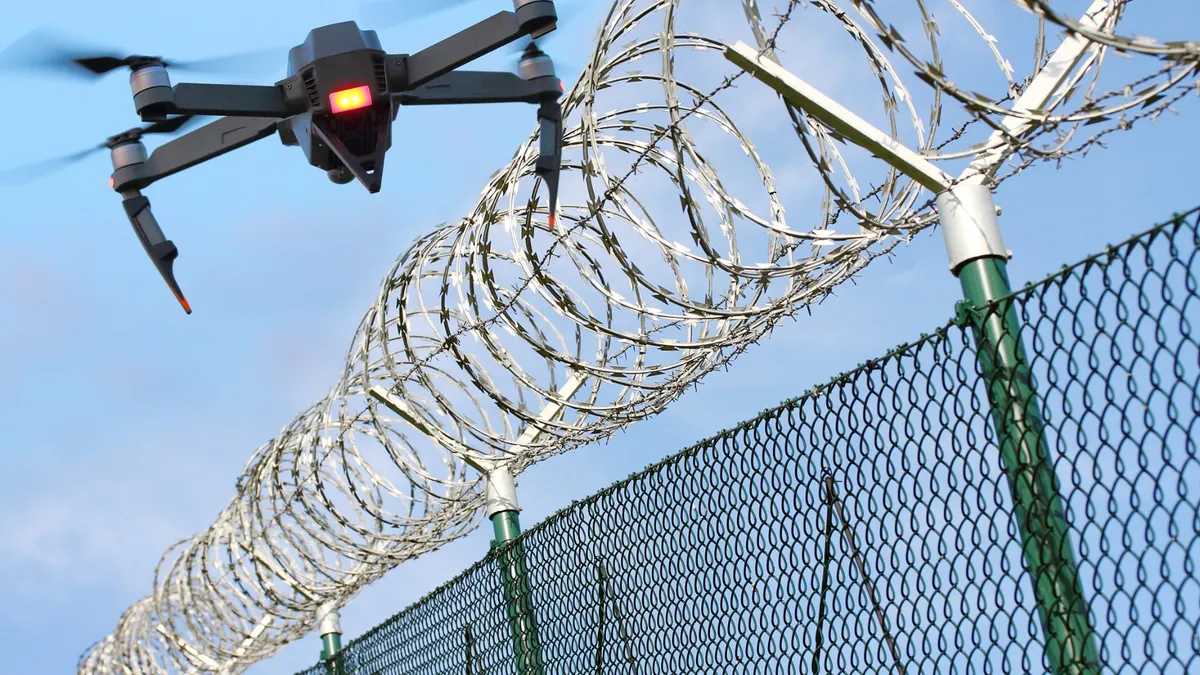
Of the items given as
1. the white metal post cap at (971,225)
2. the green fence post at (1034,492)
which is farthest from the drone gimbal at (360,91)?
the green fence post at (1034,492)

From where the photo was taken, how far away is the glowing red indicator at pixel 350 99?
6.12 m

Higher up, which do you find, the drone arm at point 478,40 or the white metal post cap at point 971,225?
the drone arm at point 478,40

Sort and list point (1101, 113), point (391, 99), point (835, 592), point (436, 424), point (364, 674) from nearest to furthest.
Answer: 1. point (1101, 113)
2. point (835, 592)
3. point (391, 99)
4. point (436, 424)
5. point (364, 674)

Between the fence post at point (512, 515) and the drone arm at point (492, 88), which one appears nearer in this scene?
the drone arm at point (492, 88)

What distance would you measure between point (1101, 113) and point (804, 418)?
1415mm

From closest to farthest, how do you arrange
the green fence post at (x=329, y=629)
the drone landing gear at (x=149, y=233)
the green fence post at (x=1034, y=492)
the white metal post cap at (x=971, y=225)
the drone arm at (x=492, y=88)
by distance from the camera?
the green fence post at (x=1034, y=492)
the white metal post cap at (x=971, y=225)
the drone arm at (x=492, y=88)
the drone landing gear at (x=149, y=233)
the green fence post at (x=329, y=629)

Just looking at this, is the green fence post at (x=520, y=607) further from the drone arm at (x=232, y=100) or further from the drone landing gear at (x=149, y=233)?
the drone arm at (x=232, y=100)

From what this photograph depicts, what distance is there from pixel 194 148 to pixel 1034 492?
3.87 metres

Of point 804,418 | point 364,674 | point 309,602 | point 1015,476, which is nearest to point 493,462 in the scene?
point 364,674

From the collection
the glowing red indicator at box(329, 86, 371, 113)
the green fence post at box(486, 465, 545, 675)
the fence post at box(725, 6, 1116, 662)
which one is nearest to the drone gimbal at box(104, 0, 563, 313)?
the glowing red indicator at box(329, 86, 371, 113)

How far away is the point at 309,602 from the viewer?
10812mm

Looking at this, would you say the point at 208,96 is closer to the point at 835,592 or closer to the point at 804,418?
the point at 804,418

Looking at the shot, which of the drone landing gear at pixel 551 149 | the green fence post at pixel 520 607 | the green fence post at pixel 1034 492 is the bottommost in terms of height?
the green fence post at pixel 1034 492

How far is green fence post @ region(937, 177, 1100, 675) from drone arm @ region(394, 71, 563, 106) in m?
2.33
